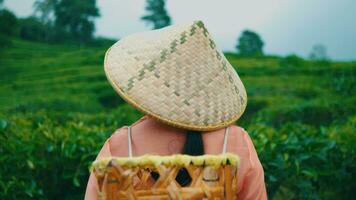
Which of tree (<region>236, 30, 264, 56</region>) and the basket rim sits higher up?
the basket rim

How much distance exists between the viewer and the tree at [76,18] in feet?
97.0

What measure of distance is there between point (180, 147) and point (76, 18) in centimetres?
2896

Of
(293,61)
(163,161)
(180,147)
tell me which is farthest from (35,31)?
(163,161)

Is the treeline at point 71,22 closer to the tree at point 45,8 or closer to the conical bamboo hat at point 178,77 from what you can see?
the tree at point 45,8

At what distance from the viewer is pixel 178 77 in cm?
139

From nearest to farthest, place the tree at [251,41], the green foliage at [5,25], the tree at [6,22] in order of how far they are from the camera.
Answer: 1. the green foliage at [5,25]
2. the tree at [6,22]
3. the tree at [251,41]

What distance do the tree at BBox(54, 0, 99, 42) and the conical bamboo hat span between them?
28.7 meters

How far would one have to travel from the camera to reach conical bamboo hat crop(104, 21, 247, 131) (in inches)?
53.6

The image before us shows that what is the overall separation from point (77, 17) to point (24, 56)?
8930 millimetres

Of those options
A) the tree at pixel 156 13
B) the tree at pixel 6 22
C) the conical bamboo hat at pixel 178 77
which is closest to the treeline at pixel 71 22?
the tree at pixel 156 13

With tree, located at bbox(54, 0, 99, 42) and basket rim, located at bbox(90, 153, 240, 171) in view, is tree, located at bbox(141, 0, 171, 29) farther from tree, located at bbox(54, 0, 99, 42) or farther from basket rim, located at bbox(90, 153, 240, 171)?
basket rim, located at bbox(90, 153, 240, 171)

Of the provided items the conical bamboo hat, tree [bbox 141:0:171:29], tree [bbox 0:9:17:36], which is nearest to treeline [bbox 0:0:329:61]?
tree [bbox 141:0:171:29]

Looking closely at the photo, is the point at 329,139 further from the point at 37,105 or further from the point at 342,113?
the point at 37,105

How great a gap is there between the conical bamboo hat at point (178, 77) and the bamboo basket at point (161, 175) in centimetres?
25
